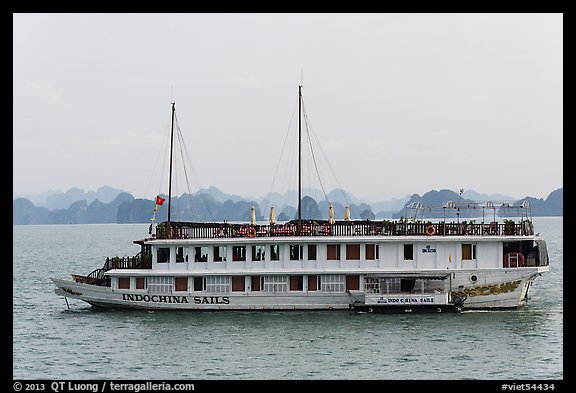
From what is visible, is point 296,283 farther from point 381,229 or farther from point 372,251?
point 381,229

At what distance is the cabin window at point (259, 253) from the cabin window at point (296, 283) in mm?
1731

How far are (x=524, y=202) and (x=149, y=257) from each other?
17856mm

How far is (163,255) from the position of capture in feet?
142

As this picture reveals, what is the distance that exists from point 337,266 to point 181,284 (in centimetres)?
748

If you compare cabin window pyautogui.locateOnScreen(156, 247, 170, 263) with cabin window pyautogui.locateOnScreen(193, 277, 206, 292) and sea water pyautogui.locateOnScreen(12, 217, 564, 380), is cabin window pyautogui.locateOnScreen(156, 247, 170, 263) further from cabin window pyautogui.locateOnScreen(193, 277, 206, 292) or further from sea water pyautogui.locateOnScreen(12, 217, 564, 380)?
sea water pyautogui.locateOnScreen(12, 217, 564, 380)

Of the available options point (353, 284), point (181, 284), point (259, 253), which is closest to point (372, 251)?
point (353, 284)

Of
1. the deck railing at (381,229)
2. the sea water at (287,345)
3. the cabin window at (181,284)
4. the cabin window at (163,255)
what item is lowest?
the sea water at (287,345)

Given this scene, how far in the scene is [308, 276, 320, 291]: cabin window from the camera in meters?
42.2

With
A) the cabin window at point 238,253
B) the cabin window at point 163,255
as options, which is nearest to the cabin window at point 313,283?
A: the cabin window at point 238,253

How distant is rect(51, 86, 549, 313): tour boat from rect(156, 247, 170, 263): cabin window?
0.05m

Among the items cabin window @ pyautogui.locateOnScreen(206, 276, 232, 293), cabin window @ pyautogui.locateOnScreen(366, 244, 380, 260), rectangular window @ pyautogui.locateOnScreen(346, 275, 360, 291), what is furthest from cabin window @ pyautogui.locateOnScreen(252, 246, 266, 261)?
cabin window @ pyautogui.locateOnScreen(366, 244, 380, 260)

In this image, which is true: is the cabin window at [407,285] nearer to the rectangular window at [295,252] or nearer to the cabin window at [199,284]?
the rectangular window at [295,252]

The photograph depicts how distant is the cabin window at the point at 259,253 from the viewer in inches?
1688

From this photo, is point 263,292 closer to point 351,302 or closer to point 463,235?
point 351,302
